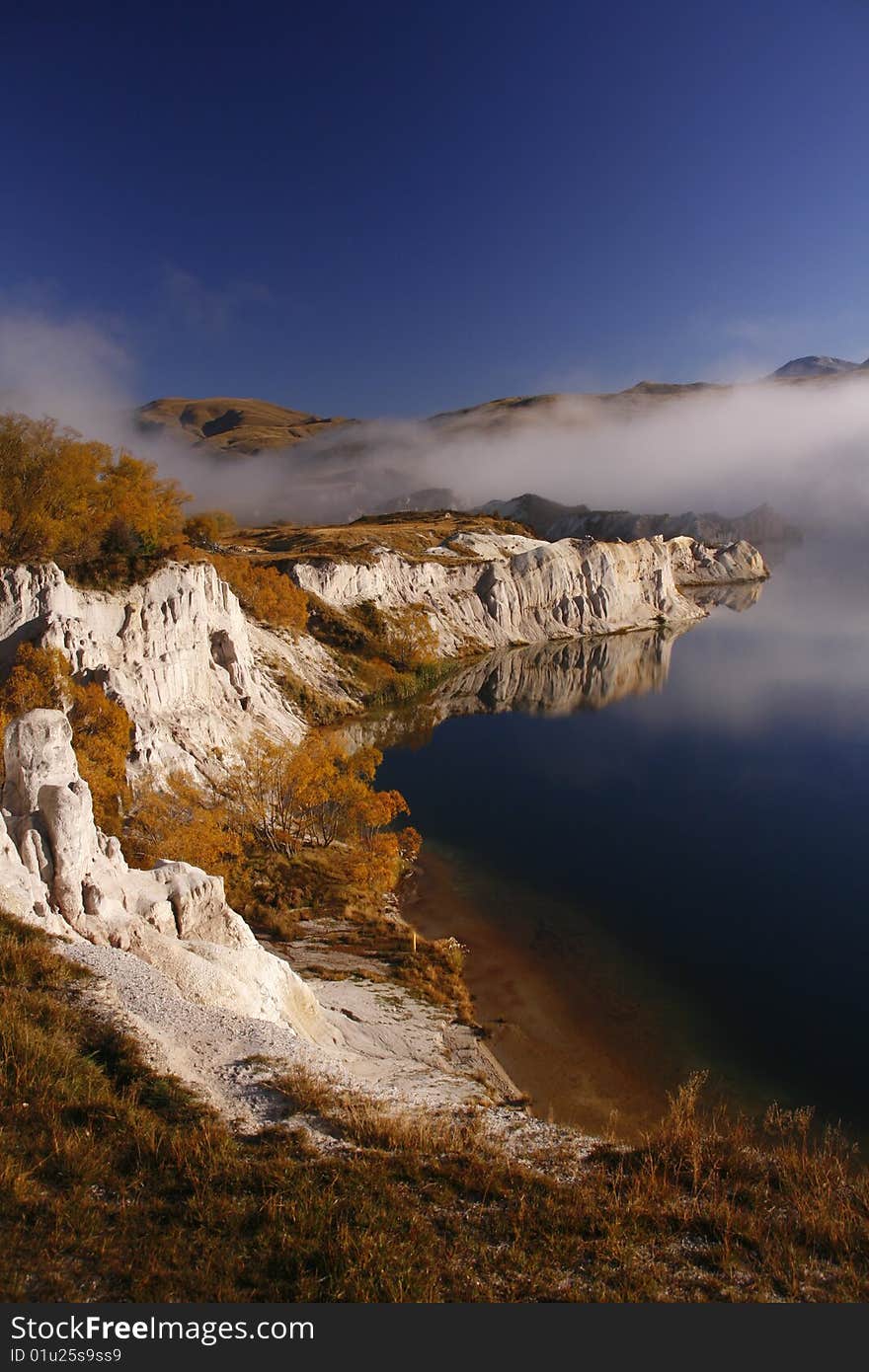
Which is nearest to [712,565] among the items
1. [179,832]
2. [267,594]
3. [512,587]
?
[512,587]

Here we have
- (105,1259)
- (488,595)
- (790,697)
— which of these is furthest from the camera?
(488,595)

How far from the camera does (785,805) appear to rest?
1437 inches

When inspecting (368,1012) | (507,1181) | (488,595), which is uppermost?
(488,595)

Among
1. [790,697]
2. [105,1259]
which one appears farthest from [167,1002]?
[790,697]

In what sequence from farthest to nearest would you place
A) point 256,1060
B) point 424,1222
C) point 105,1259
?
point 256,1060
point 424,1222
point 105,1259

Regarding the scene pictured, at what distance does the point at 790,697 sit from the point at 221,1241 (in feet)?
199

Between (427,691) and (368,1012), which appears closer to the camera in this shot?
(368,1012)

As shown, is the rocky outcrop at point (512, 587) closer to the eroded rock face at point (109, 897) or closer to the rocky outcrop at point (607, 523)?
the eroded rock face at point (109, 897)

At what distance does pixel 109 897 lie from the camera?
45.5 feet

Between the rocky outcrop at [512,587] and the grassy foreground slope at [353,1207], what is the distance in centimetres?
5749

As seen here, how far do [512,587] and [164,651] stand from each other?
5511 cm

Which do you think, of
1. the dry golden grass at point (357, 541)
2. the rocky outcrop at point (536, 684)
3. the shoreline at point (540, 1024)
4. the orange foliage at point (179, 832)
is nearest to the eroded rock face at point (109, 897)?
the shoreline at point (540, 1024)

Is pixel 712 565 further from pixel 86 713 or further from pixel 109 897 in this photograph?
pixel 109 897

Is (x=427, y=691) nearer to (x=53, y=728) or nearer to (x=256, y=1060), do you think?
(x=53, y=728)
